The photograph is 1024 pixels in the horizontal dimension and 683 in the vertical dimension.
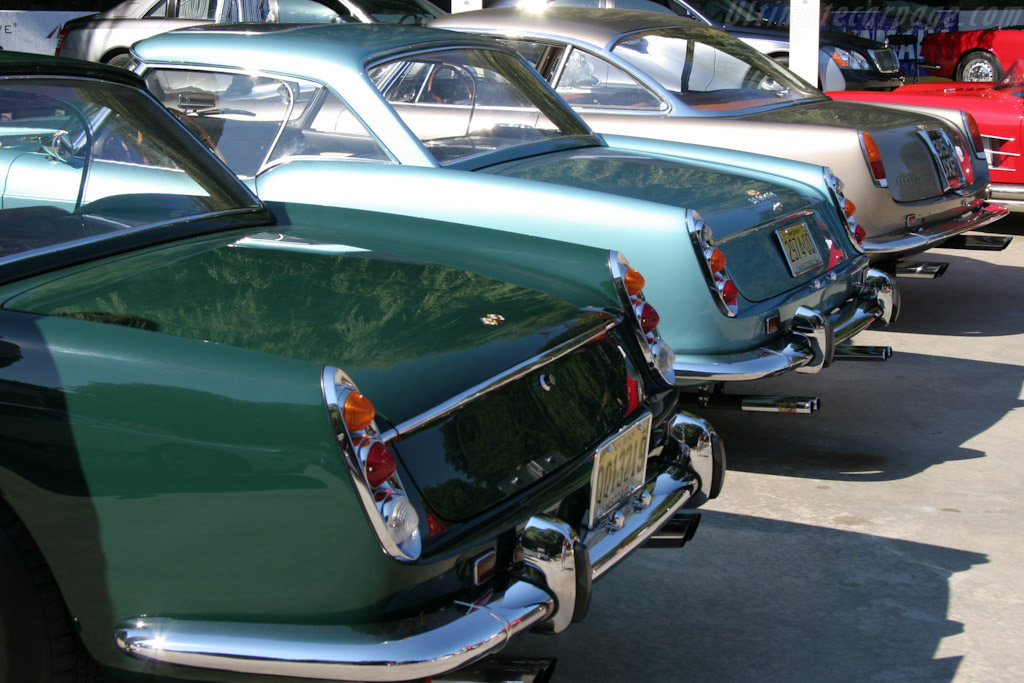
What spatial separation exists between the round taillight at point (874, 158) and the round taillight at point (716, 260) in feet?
7.08

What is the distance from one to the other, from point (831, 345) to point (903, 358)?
187 centimetres

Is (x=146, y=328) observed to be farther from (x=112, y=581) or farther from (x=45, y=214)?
(x=45, y=214)

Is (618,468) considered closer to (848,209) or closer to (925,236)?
(848,209)

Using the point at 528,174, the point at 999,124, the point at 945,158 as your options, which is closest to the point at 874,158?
the point at 945,158

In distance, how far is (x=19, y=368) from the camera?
2092 millimetres

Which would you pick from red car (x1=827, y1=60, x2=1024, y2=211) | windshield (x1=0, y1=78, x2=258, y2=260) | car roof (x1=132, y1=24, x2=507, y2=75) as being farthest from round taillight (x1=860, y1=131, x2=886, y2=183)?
windshield (x1=0, y1=78, x2=258, y2=260)

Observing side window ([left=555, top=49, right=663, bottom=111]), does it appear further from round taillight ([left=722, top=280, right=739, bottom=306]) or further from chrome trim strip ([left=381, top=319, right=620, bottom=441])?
chrome trim strip ([left=381, top=319, right=620, bottom=441])

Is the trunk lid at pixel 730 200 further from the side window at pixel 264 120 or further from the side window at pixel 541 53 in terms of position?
the side window at pixel 541 53

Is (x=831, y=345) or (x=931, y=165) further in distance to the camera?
(x=931, y=165)

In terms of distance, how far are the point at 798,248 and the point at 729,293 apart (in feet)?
2.13

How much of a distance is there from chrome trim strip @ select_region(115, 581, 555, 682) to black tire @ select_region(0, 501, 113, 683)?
0.16 m

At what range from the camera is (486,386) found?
7.53ft

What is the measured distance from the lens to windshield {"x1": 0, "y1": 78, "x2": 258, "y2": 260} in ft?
9.35

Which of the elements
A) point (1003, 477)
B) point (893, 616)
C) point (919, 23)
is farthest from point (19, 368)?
point (919, 23)
